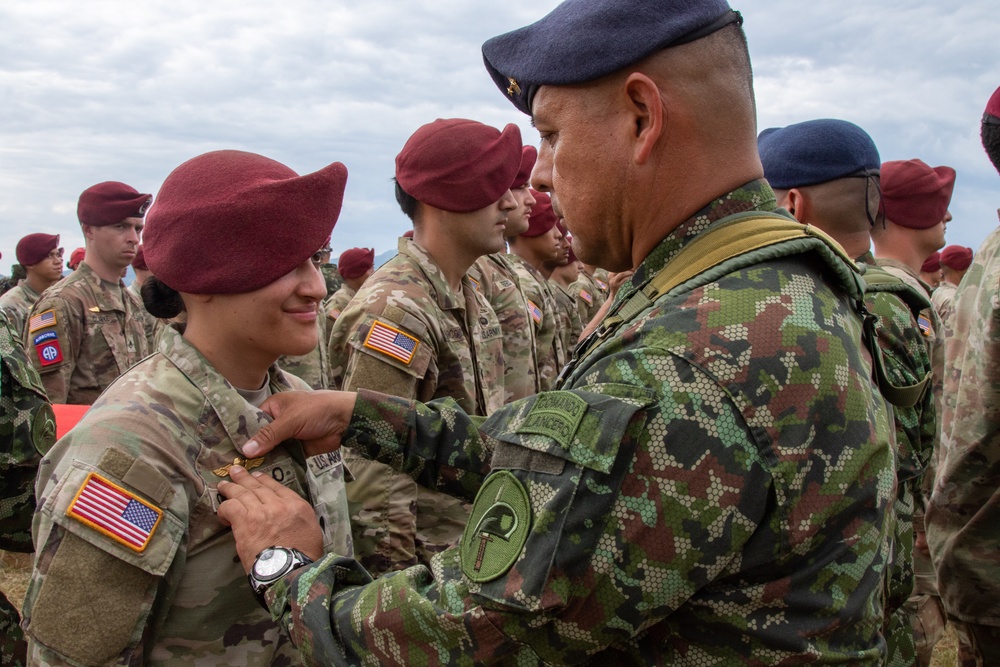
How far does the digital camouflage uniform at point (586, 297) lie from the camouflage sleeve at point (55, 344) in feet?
19.8

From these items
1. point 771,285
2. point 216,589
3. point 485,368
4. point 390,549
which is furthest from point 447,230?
point 771,285

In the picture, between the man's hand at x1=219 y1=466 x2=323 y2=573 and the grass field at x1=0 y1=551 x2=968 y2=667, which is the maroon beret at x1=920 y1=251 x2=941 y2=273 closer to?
the grass field at x1=0 y1=551 x2=968 y2=667

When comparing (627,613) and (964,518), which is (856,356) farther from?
(964,518)

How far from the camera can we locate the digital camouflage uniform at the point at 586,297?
11.3m

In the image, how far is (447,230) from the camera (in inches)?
187

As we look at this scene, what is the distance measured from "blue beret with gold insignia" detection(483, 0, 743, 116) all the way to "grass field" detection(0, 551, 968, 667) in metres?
5.28

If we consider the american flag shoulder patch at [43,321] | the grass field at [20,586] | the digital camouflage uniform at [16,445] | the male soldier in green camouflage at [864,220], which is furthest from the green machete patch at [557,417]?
the american flag shoulder patch at [43,321]

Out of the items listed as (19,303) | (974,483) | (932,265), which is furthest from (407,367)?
(932,265)

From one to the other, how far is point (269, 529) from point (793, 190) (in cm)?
292

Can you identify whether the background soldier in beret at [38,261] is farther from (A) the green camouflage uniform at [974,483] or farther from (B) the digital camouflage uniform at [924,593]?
(A) the green camouflage uniform at [974,483]

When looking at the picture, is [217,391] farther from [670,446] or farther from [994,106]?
[994,106]

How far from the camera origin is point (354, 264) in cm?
1655

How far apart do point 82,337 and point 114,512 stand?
23.5 feet

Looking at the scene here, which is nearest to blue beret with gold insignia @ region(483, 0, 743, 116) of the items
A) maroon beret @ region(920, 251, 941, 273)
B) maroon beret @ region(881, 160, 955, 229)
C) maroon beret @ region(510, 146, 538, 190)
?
maroon beret @ region(881, 160, 955, 229)
